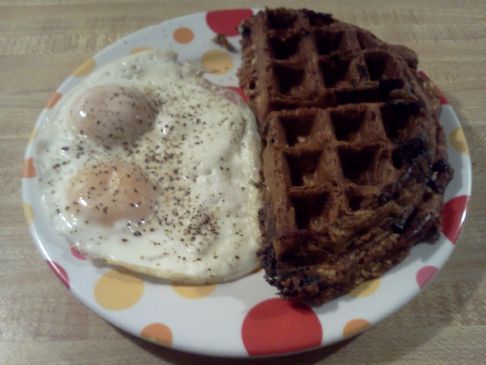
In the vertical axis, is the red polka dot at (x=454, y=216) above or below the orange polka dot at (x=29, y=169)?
above

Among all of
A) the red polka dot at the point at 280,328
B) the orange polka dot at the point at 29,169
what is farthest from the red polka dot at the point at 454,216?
the orange polka dot at the point at 29,169

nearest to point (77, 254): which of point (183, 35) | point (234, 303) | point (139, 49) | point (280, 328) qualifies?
point (234, 303)

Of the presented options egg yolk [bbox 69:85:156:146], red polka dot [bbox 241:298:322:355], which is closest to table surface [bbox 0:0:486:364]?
red polka dot [bbox 241:298:322:355]

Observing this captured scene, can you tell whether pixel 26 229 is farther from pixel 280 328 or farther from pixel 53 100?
pixel 280 328

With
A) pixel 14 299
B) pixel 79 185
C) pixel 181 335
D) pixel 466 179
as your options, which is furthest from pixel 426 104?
pixel 14 299

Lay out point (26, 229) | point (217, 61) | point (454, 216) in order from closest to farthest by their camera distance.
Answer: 1. point (454, 216)
2. point (26, 229)
3. point (217, 61)

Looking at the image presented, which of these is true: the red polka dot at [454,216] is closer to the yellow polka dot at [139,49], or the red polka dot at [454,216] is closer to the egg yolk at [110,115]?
the egg yolk at [110,115]

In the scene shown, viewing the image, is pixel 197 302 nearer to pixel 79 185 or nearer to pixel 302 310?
pixel 302 310
